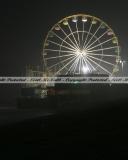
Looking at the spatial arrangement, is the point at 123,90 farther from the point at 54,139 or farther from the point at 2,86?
the point at 2,86

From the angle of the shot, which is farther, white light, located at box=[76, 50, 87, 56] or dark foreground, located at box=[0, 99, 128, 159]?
white light, located at box=[76, 50, 87, 56]

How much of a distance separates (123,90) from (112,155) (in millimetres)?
23933

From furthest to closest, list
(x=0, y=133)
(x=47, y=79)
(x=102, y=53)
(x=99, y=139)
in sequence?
1. (x=47, y=79)
2. (x=102, y=53)
3. (x=0, y=133)
4. (x=99, y=139)

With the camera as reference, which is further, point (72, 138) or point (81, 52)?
point (81, 52)

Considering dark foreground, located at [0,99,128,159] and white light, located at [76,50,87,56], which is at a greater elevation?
white light, located at [76,50,87,56]

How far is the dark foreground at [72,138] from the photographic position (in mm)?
12188

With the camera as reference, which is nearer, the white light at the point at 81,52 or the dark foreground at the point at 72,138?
the dark foreground at the point at 72,138

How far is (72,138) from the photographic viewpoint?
47.8 feet

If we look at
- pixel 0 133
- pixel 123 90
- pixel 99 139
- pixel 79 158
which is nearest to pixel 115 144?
pixel 99 139

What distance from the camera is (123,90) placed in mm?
35094

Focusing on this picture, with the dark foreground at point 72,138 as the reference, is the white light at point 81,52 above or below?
above

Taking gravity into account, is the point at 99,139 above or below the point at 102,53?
below

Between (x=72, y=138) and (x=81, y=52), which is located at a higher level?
(x=81, y=52)

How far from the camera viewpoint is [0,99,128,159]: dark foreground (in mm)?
12188
